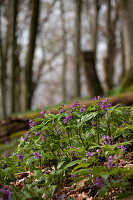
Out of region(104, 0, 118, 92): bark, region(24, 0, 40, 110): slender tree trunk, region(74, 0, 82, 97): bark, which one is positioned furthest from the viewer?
region(104, 0, 118, 92): bark

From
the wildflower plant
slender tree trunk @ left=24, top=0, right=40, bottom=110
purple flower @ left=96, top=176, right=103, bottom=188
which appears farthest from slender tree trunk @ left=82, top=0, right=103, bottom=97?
purple flower @ left=96, top=176, right=103, bottom=188

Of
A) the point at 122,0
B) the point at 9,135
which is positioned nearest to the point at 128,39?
the point at 122,0

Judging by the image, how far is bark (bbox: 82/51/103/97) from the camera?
9.51 metres

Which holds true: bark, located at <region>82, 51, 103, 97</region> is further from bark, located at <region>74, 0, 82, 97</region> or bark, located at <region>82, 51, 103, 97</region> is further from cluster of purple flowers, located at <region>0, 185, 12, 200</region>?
cluster of purple flowers, located at <region>0, 185, 12, 200</region>

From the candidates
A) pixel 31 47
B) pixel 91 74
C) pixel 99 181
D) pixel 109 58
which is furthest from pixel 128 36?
pixel 99 181

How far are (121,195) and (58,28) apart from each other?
2667cm

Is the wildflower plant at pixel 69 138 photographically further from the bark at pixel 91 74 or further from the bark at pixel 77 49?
the bark at pixel 77 49

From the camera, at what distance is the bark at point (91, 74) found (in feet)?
31.2

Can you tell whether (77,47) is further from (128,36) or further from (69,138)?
(69,138)

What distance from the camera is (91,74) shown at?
9.49 meters

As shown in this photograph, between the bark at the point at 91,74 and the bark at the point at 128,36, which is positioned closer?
the bark at the point at 91,74

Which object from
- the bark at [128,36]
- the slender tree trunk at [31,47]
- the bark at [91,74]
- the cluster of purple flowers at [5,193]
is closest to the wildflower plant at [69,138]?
the cluster of purple flowers at [5,193]

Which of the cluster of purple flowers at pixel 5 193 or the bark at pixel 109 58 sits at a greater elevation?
the bark at pixel 109 58

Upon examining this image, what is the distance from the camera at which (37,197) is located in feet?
5.90
